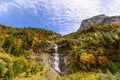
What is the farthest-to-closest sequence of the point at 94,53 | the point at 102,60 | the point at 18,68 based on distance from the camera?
the point at 94,53 < the point at 102,60 < the point at 18,68

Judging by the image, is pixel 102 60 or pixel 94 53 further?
pixel 94 53

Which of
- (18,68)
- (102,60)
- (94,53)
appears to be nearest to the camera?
(18,68)

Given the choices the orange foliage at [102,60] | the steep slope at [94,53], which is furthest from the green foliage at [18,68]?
the orange foliage at [102,60]

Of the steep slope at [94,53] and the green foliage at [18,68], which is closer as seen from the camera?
the green foliage at [18,68]

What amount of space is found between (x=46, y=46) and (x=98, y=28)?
1191 centimetres

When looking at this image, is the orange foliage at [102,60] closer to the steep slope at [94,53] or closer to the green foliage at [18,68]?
the steep slope at [94,53]

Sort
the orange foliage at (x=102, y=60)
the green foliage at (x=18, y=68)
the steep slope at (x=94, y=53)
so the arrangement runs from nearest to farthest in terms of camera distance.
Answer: the green foliage at (x=18, y=68) → the orange foliage at (x=102, y=60) → the steep slope at (x=94, y=53)

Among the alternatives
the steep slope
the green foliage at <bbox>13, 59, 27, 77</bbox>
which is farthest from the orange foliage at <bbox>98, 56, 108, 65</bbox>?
the green foliage at <bbox>13, 59, 27, 77</bbox>

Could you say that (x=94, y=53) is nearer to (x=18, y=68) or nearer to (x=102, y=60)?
(x=102, y=60)

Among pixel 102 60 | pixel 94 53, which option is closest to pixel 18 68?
pixel 102 60

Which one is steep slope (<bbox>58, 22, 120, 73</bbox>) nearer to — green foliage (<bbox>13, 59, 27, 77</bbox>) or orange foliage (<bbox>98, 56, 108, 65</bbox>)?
orange foliage (<bbox>98, 56, 108, 65</bbox>)

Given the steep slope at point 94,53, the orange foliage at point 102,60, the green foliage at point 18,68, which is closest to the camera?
the green foliage at point 18,68

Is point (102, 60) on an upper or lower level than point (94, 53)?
lower

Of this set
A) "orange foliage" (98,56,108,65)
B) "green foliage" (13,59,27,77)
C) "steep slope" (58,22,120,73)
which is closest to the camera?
"green foliage" (13,59,27,77)
